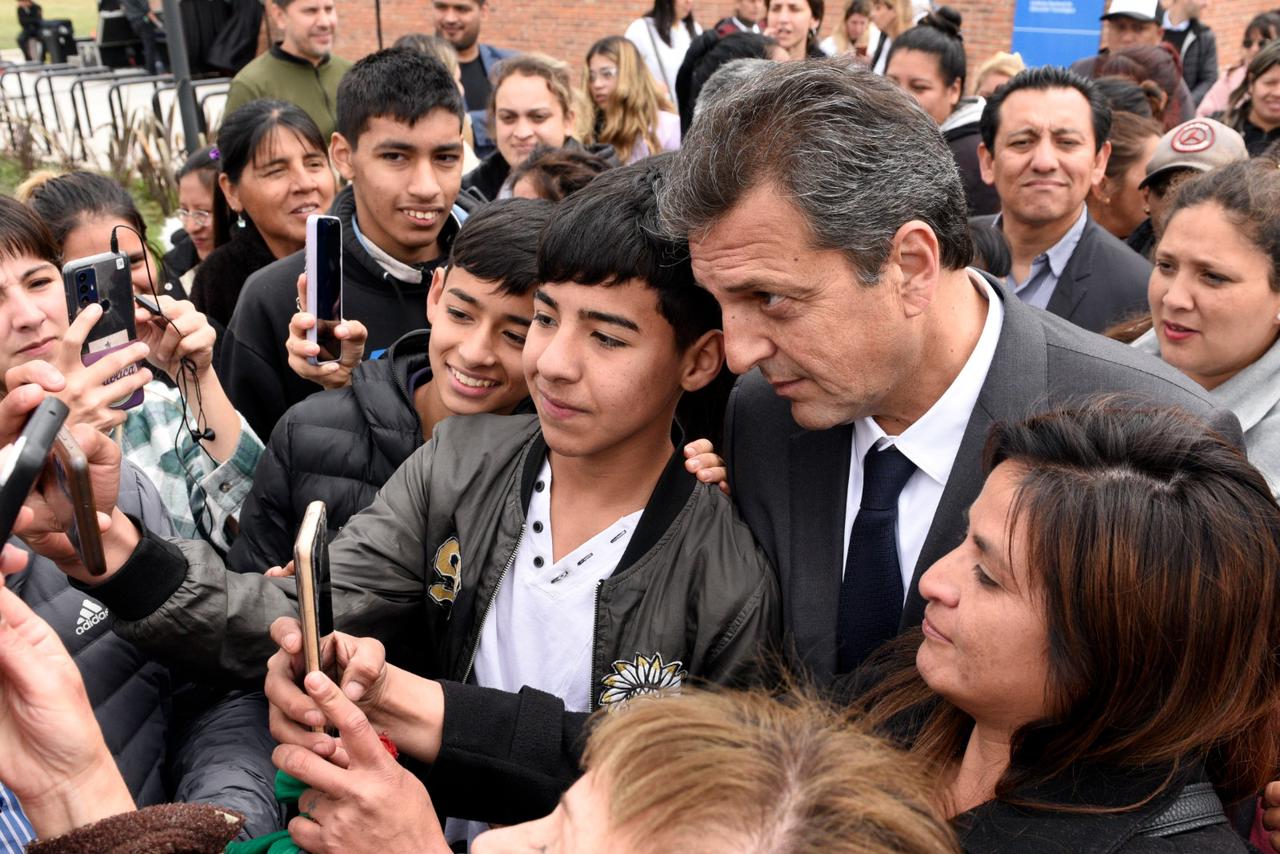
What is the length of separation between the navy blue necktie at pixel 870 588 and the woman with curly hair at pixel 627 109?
4.50 metres

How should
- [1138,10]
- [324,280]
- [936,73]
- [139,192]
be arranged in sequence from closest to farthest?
[324,280], [936,73], [1138,10], [139,192]

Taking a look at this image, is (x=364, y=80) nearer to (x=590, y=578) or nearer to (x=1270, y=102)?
(x=590, y=578)

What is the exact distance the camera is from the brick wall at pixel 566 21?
13.5 m

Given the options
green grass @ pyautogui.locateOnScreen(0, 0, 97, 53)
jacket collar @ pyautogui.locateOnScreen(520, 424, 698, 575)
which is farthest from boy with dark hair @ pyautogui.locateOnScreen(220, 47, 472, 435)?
green grass @ pyautogui.locateOnScreen(0, 0, 97, 53)

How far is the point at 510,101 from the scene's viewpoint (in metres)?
5.41

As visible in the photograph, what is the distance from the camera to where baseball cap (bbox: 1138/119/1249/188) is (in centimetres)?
426

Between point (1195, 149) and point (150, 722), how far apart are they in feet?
12.9

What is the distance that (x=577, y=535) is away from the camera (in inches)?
82.2

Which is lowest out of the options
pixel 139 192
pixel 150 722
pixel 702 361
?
pixel 139 192

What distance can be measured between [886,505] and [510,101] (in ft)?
12.7

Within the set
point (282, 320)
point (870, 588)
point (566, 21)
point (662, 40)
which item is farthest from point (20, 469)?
point (566, 21)

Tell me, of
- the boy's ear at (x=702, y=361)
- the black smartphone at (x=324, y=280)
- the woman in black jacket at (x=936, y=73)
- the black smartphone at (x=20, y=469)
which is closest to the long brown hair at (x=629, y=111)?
the woman in black jacket at (x=936, y=73)

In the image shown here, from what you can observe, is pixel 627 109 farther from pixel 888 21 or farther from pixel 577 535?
pixel 577 535

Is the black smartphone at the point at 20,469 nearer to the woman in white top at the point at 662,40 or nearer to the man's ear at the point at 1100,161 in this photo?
the man's ear at the point at 1100,161
